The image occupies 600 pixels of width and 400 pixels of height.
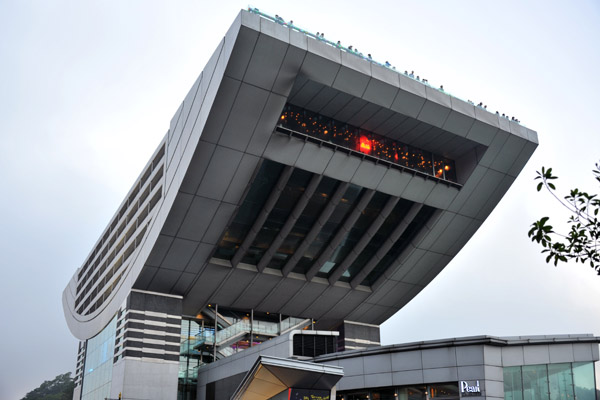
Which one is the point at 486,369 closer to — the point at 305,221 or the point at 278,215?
the point at 305,221

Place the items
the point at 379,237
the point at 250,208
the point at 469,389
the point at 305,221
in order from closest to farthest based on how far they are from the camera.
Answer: the point at 469,389, the point at 250,208, the point at 305,221, the point at 379,237

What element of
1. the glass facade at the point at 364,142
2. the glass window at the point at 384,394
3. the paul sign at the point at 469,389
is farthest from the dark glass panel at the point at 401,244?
the paul sign at the point at 469,389

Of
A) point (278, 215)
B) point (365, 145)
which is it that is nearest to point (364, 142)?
point (365, 145)

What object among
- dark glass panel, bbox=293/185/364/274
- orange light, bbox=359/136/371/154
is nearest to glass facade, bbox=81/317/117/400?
dark glass panel, bbox=293/185/364/274

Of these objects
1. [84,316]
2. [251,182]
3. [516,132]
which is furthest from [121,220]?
[516,132]

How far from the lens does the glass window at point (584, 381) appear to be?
27.8m

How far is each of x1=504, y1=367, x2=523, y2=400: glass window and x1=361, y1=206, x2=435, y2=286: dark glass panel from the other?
15895 mm

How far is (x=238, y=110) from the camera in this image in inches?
1268

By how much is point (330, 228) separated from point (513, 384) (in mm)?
16745

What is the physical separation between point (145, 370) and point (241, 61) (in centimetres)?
2117

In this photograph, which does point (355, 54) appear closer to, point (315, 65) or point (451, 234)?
point (315, 65)

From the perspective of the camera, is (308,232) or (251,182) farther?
(308,232)

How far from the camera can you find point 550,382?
2797 centimetres

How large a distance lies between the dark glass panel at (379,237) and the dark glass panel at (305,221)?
206 inches
